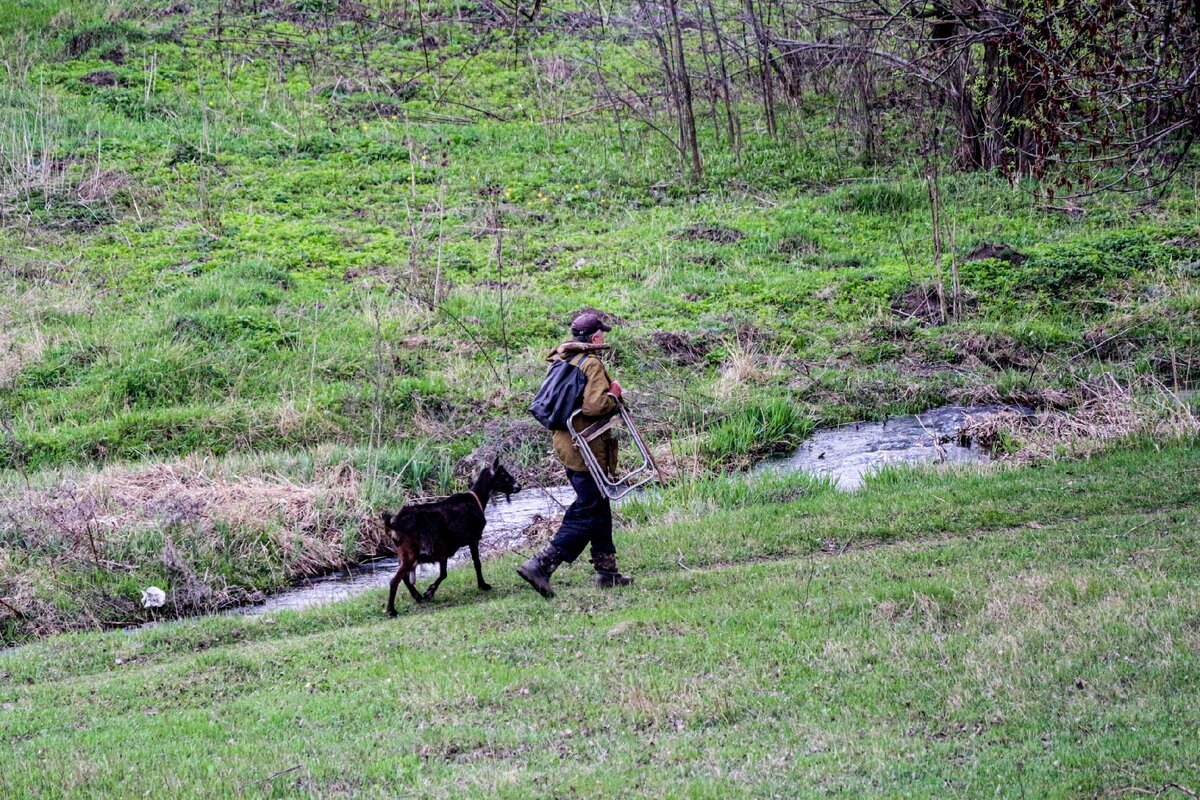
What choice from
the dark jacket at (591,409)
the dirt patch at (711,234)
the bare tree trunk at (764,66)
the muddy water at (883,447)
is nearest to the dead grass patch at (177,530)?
the dark jacket at (591,409)

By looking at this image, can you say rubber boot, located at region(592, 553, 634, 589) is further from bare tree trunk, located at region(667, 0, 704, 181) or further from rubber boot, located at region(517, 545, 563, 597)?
bare tree trunk, located at region(667, 0, 704, 181)

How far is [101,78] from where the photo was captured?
2745cm

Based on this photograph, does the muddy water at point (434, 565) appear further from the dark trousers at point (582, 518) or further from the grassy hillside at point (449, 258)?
the dark trousers at point (582, 518)

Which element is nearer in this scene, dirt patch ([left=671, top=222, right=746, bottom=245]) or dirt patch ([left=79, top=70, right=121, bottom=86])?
dirt patch ([left=671, top=222, right=746, bottom=245])

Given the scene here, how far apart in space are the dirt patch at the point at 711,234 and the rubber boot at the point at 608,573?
12.5 m

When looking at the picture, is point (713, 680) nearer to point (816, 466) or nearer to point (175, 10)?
point (816, 466)

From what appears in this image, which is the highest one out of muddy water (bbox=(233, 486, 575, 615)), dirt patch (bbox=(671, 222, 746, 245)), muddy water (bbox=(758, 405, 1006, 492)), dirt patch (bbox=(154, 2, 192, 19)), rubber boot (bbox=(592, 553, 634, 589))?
dirt patch (bbox=(154, 2, 192, 19))

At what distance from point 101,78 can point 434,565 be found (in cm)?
2032

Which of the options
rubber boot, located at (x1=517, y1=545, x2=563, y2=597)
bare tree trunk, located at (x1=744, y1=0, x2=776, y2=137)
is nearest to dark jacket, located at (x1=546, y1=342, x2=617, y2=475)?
rubber boot, located at (x1=517, y1=545, x2=563, y2=597)

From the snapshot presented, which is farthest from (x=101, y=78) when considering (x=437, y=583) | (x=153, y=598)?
(x=437, y=583)

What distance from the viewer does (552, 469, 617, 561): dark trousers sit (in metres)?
9.73

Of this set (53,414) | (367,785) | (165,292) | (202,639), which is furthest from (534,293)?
(367,785)

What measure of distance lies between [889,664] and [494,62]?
25.5m

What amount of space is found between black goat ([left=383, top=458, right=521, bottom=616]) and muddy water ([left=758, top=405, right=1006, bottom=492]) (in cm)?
467
